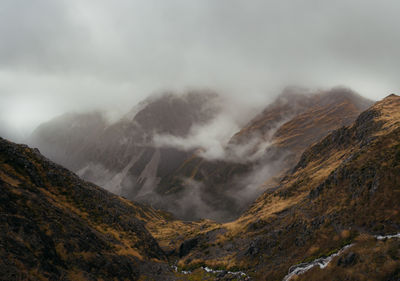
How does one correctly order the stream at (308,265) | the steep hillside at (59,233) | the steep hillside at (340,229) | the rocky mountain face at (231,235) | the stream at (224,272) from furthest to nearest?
the stream at (224,272)
the steep hillside at (59,233)
the stream at (308,265)
the rocky mountain face at (231,235)
the steep hillside at (340,229)

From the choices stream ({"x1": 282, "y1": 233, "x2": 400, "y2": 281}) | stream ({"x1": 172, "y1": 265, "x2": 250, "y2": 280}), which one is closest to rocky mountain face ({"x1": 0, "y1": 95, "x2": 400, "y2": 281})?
stream ({"x1": 282, "y1": 233, "x2": 400, "y2": 281})

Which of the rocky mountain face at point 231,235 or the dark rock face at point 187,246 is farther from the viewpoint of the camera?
the dark rock face at point 187,246

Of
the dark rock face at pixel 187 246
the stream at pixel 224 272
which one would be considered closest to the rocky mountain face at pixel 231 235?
the stream at pixel 224 272

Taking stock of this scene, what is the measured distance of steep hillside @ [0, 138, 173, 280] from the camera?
132 ft

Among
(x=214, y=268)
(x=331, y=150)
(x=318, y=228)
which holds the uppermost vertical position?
(x=331, y=150)

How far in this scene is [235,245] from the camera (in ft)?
287

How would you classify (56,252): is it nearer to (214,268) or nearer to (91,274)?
(91,274)

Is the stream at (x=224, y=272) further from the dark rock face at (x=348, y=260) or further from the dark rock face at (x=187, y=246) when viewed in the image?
the dark rock face at (x=348, y=260)

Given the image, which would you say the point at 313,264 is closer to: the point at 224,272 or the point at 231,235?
the point at 224,272

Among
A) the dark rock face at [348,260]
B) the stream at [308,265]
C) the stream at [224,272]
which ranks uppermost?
the dark rock face at [348,260]

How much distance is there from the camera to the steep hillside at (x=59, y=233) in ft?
132

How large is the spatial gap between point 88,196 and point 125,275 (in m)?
34.3

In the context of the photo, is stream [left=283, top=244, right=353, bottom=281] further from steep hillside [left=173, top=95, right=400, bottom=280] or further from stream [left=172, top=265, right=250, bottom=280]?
stream [left=172, top=265, right=250, bottom=280]

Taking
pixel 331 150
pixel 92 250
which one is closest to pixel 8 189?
pixel 92 250
